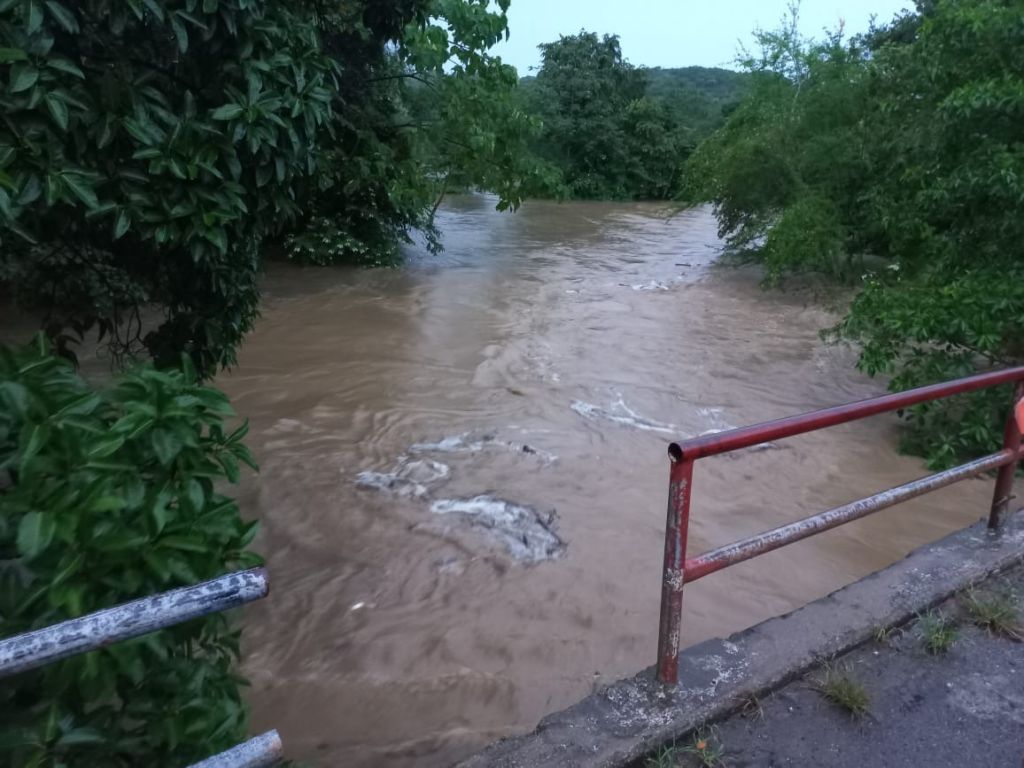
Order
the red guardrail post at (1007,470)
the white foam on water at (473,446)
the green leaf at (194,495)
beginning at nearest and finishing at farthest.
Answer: the green leaf at (194,495) < the red guardrail post at (1007,470) < the white foam on water at (473,446)

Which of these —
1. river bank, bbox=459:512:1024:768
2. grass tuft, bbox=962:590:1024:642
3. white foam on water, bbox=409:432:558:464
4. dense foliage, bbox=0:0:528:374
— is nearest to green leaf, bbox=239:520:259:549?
river bank, bbox=459:512:1024:768

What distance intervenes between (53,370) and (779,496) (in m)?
5.41

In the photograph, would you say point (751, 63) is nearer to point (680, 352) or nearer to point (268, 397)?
point (680, 352)

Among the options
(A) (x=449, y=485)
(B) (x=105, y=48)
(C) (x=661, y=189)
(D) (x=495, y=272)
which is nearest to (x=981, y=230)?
(A) (x=449, y=485)

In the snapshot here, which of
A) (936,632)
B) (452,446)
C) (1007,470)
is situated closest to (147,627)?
(936,632)

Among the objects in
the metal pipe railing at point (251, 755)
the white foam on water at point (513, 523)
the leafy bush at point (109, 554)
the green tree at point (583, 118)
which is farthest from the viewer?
the green tree at point (583, 118)

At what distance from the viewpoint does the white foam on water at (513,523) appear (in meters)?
5.42

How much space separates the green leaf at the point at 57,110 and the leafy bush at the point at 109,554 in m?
0.78

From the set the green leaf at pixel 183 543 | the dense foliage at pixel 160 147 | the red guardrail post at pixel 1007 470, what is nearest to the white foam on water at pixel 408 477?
the dense foliage at pixel 160 147

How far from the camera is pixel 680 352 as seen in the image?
34.4 ft

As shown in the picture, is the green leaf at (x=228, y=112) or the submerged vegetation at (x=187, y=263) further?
the green leaf at (x=228, y=112)

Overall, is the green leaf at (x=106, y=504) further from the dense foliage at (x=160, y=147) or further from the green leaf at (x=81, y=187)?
the green leaf at (x=81, y=187)

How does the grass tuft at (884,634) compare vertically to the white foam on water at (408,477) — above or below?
above

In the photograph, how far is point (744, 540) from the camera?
8.57 ft
